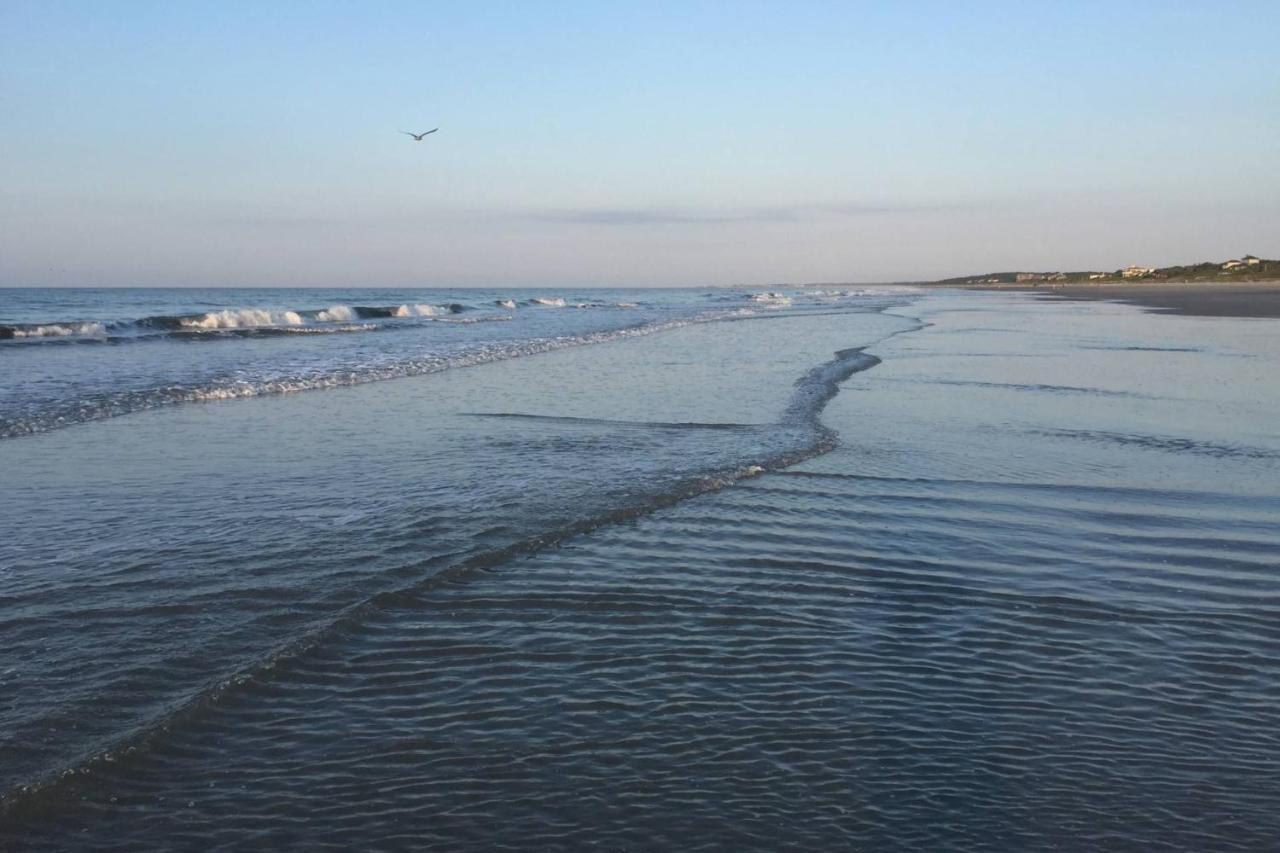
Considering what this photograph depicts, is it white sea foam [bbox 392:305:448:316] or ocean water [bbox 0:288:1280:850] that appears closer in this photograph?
ocean water [bbox 0:288:1280:850]

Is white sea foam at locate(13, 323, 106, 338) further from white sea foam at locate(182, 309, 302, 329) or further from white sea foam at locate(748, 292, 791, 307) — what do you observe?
white sea foam at locate(748, 292, 791, 307)

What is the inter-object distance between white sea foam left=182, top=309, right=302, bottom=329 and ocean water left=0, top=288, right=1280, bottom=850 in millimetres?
32153

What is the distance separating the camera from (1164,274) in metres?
126

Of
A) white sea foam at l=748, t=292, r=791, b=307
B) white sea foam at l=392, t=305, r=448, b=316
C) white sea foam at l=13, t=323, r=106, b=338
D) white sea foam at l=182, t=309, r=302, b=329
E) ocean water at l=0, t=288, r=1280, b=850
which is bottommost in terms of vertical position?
ocean water at l=0, t=288, r=1280, b=850

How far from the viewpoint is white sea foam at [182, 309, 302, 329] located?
4444 cm

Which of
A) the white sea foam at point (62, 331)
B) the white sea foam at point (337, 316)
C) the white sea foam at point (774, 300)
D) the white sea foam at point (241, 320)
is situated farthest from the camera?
the white sea foam at point (774, 300)

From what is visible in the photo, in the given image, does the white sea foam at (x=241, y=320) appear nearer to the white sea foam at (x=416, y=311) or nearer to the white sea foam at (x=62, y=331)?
the white sea foam at (x=62, y=331)

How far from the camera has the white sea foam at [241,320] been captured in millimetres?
44441

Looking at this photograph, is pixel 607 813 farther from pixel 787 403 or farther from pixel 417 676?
pixel 787 403

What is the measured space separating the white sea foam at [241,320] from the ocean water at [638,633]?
105 feet

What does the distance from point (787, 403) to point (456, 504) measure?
27.7ft

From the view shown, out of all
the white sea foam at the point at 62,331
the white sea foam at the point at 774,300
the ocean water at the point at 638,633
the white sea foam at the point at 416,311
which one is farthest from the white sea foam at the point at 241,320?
the white sea foam at the point at 774,300

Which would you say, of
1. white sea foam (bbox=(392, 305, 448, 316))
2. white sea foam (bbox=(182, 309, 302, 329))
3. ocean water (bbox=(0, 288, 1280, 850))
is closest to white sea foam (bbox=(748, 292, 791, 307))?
white sea foam (bbox=(392, 305, 448, 316))

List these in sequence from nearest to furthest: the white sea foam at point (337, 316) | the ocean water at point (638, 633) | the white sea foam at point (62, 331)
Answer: the ocean water at point (638, 633) → the white sea foam at point (62, 331) → the white sea foam at point (337, 316)
